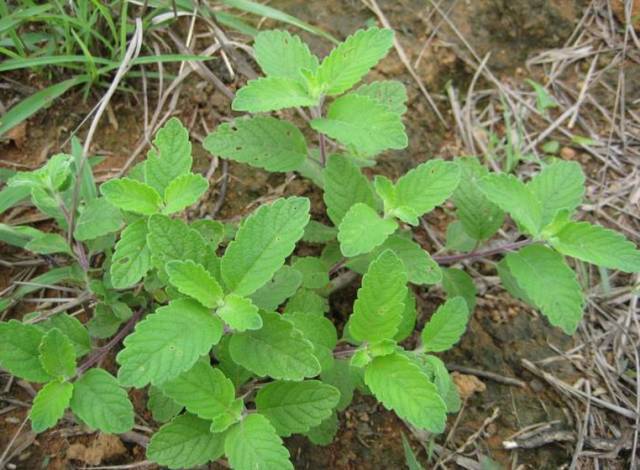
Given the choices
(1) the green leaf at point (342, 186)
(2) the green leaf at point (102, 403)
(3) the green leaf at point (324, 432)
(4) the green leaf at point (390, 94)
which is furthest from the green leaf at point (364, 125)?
(2) the green leaf at point (102, 403)

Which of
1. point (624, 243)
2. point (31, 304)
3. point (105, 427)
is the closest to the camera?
point (105, 427)

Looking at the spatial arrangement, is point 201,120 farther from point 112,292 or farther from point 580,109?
point 580,109

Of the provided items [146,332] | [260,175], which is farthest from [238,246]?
[260,175]

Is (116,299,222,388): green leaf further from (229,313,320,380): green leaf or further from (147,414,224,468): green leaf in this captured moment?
(147,414,224,468): green leaf

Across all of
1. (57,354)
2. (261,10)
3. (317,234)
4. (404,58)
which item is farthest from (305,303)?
(404,58)

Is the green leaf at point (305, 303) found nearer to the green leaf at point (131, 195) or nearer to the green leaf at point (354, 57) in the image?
the green leaf at point (131, 195)

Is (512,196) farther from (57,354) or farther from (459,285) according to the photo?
(57,354)

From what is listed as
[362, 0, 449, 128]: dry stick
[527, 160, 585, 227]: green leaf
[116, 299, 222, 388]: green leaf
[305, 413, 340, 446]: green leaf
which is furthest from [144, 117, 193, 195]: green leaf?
[362, 0, 449, 128]: dry stick
